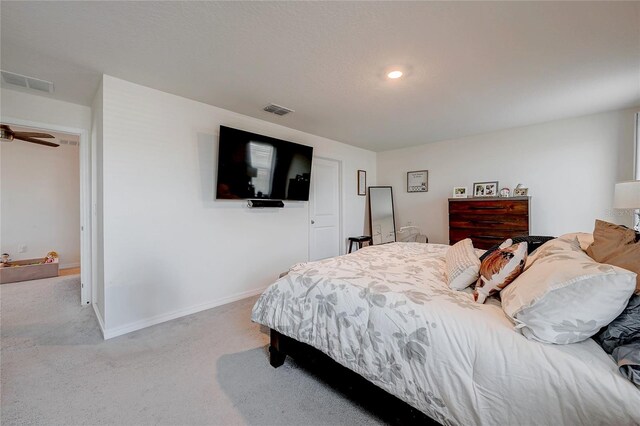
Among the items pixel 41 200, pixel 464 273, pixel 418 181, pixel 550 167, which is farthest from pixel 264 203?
pixel 41 200

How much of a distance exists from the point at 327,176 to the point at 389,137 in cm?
124

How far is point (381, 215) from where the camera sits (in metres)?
5.08

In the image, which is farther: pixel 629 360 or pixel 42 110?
pixel 42 110

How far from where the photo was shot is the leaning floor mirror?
5.04m

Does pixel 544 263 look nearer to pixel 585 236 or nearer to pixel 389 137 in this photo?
pixel 585 236

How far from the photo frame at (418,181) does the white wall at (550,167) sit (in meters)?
0.09

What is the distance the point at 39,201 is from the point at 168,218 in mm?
3831

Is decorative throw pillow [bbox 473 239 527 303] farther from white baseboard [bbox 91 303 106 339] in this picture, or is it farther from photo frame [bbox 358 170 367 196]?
photo frame [bbox 358 170 367 196]

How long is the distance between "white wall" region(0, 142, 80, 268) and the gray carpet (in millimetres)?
2566

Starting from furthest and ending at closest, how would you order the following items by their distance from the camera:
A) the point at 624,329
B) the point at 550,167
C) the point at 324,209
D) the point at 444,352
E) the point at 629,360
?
the point at 324,209 → the point at 550,167 → the point at 444,352 → the point at 624,329 → the point at 629,360

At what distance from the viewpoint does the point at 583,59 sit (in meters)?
2.01

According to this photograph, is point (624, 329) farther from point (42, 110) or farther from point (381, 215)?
point (42, 110)

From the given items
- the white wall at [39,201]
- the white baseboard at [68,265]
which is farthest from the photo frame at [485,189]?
the white baseboard at [68,265]

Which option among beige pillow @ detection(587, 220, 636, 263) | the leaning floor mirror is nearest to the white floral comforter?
beige pillow @ detection(587, 220, 636, 263)
